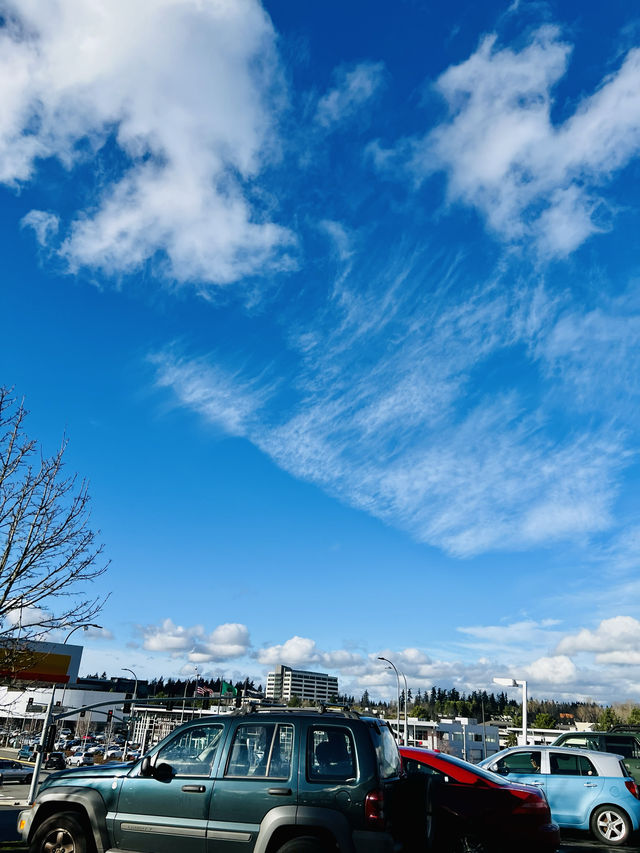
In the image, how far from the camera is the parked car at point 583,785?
432 inches

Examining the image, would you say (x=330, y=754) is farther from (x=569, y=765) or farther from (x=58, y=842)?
(x=569, y=765)

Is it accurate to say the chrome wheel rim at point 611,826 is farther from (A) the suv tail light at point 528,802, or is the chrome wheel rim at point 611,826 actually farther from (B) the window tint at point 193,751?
(B) the window tint at point 193,751

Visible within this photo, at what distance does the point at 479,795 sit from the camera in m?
8.00

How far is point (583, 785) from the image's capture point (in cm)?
1126

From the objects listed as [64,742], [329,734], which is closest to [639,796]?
[329,734]

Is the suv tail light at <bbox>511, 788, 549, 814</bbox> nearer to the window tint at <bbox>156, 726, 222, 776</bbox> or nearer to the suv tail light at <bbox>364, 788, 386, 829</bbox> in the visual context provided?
the suv tail light at <bbox>364, 788, 386, 829</bbox>

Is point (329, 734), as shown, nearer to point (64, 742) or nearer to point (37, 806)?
point (37, 806)

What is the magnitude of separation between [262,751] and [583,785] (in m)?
7.71

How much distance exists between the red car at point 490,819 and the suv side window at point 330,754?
6.17ft

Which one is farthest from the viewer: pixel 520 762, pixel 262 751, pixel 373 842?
pixel 520 762

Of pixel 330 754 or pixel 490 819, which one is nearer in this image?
pixel 330 754

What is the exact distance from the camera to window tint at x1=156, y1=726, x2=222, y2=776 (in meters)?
6.93

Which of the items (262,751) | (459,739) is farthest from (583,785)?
(459,739)

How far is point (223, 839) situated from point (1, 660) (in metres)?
8.86
